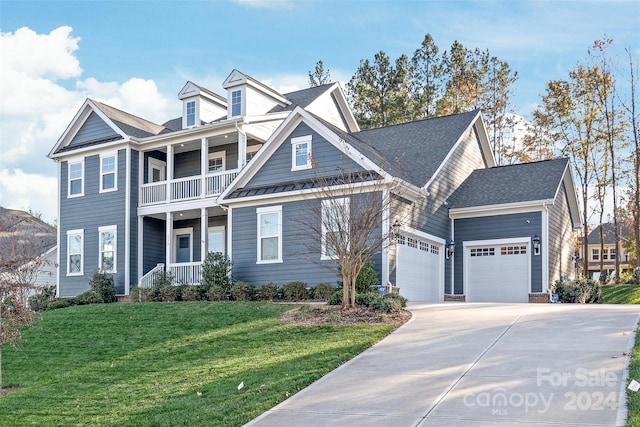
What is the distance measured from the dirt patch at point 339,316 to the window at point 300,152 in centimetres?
621

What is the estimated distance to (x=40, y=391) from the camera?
12500 mm

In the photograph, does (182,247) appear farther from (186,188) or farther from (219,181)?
(219,181)

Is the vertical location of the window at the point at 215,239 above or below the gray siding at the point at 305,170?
below

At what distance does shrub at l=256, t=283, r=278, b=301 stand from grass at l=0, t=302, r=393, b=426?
1.54m

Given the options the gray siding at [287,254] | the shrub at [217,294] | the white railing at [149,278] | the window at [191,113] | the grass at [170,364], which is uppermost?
the window at [191,113]

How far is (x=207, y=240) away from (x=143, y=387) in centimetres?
1395

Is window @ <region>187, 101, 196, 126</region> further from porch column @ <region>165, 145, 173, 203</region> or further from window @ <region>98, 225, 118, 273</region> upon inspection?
window @ <region>98, 225, 118, 273</region>

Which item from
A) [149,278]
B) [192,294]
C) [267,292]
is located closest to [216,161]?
[149,278]

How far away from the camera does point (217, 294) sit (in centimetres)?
2127

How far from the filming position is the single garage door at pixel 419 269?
2071 centimetres

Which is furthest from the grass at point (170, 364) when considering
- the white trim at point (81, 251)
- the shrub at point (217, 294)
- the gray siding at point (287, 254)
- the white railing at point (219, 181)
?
the white trim at point (81, 251)

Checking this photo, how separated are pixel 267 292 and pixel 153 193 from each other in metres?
7.90

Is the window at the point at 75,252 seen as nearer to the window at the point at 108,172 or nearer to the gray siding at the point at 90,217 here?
the gray siding at the point at 90,217

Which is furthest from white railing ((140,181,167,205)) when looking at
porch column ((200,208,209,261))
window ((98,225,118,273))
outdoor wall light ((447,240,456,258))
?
outdoor wall light ((447,240,456,258))
